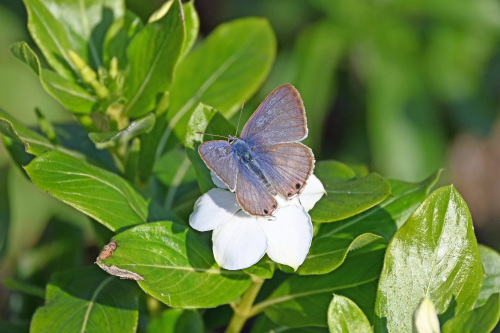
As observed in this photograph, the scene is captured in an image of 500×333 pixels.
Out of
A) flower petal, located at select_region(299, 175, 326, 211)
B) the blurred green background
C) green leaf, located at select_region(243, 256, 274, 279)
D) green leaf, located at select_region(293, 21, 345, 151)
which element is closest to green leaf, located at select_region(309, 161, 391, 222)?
flower petal, located at select_region(299, 175, 326, 211)

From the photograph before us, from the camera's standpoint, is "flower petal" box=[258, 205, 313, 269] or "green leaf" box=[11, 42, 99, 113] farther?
"green leaf" box=[11, 42, 99, 113]

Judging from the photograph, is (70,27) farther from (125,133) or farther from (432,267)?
(432,267)

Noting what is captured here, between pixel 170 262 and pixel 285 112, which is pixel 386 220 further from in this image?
pixel 170 262

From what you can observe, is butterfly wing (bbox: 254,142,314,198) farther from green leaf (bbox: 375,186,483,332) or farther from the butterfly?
green leaf (bbox: 375,186,483,332)

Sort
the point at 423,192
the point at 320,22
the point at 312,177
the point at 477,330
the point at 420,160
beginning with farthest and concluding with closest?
the point at 320,22 → the point at 420,160 → the point at 423,192 → the point at 312,177 → the point at 477,330

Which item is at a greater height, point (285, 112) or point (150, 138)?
point (285, 112)

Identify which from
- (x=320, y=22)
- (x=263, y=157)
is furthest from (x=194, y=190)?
(x=320, y=22)
